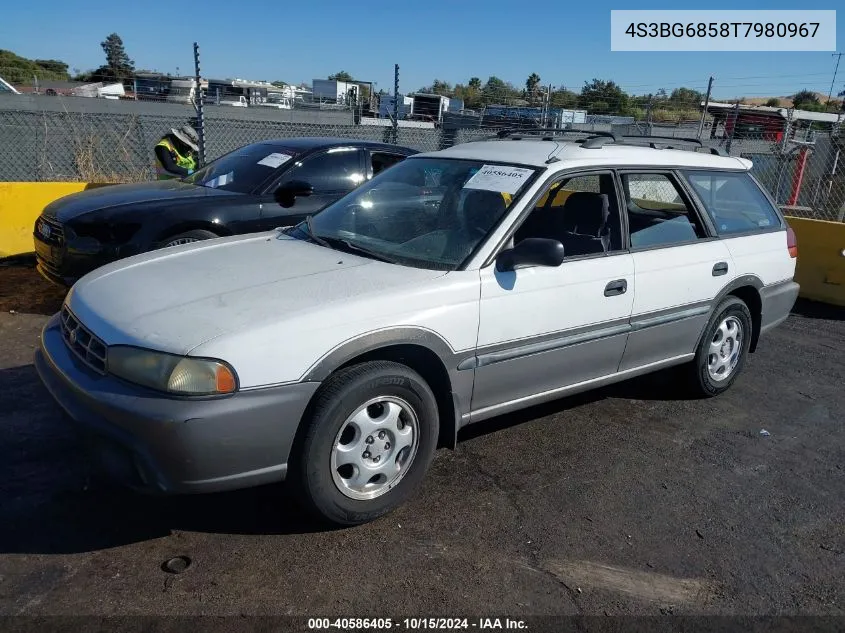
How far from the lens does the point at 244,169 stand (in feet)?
22.5

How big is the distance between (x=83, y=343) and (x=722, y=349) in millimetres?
4116

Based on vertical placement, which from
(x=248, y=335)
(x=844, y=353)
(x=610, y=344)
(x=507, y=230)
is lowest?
(x=844, y=353)

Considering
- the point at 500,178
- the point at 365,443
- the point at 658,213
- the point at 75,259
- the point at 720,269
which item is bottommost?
the point at 365,443

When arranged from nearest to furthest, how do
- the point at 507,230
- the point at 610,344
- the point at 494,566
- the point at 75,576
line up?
the point at 75,576 → the point at 494,566 → the point at 507,230 → the point at 610,344

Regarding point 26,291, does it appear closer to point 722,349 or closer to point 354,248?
point 354,248

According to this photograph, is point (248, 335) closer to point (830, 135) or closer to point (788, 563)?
point (788, 563)

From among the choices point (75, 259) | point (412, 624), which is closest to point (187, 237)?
point (75, 259)

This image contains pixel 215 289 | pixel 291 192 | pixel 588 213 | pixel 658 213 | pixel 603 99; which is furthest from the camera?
pixel 603 99

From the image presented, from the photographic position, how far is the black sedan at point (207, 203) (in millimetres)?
5754

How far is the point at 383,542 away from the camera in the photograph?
10.2 ft

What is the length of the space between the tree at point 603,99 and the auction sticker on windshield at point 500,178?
17.1 metres

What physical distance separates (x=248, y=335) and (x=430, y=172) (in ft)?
6.30

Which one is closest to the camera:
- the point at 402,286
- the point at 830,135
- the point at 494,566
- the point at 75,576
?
the point at 75,576

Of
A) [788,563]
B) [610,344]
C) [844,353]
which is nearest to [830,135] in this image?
[844,353]
